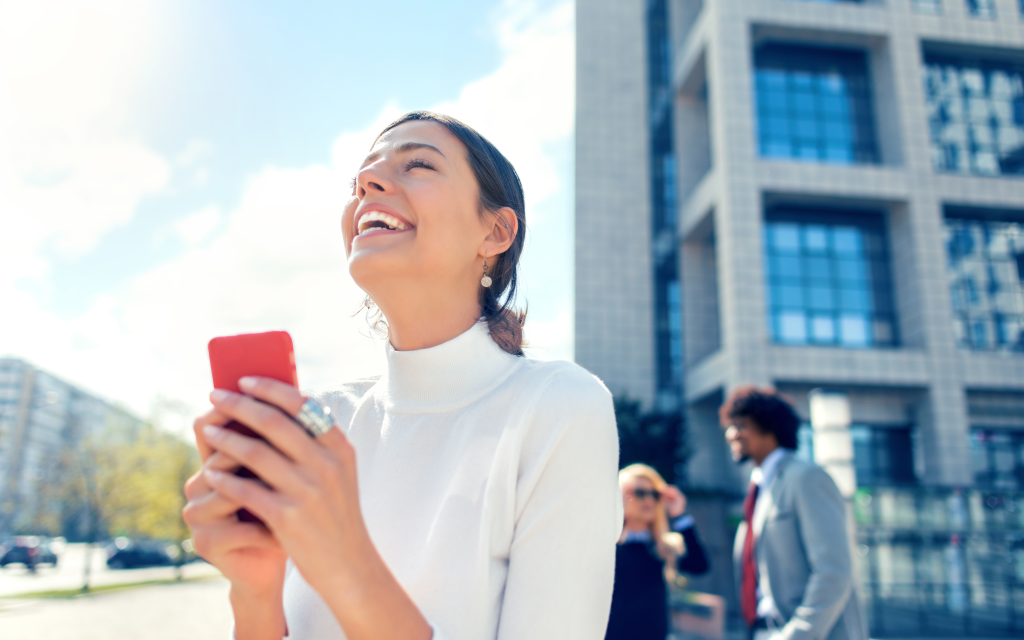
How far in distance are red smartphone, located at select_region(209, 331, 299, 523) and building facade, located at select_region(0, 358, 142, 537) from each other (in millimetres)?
25827

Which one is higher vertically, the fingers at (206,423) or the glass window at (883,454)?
the glass window at (883,454)

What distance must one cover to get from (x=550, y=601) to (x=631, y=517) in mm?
3927

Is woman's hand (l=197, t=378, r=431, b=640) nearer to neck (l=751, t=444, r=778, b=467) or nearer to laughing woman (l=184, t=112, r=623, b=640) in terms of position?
laughing woman (l=184, t=112, r=623, b=640)

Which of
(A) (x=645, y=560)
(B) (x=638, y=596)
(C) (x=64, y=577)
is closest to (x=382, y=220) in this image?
(B) (x=638, y=596)

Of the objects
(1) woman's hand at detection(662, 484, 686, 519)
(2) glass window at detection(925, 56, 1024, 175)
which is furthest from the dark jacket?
(2) glass window at detection(925, 56, 1024, 175)

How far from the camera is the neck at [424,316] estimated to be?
1.26 metres

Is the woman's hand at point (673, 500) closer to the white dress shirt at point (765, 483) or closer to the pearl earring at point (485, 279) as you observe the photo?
the white dress shirt at point (765, 483)

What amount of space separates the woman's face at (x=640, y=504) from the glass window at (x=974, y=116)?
2350cm

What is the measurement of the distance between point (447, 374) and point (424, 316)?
0.12m

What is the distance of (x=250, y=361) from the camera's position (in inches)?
31.9

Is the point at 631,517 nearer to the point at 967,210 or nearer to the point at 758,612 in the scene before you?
the point at 758,612

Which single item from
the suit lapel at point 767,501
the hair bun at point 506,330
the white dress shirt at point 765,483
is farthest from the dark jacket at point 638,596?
the hair bun at point 506,330

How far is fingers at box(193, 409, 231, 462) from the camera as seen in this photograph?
2.50ft

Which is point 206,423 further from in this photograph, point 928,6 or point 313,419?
point 928,6
